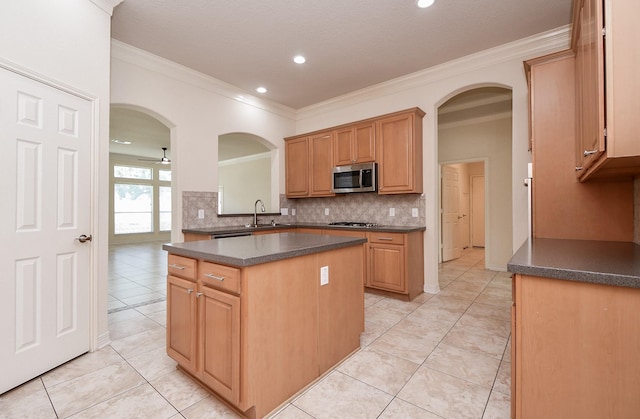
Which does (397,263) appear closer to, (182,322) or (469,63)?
(182,322)

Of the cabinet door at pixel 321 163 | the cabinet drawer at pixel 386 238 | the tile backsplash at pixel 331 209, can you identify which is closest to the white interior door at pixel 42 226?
the tile backsplash at pixel 331 209

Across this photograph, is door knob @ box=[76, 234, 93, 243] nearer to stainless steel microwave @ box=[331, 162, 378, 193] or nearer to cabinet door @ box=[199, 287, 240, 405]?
cabinet door @ box=[199, 287, 240, 405]

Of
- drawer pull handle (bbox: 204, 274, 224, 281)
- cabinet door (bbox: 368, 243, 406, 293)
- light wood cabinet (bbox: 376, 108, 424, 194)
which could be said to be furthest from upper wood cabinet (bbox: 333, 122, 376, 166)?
drawer pull handle (bbox: 204, 274, 224, 281)

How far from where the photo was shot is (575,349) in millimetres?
1051

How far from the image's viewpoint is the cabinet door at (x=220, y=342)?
1.48 metres

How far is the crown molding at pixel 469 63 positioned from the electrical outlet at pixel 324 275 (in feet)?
10.6

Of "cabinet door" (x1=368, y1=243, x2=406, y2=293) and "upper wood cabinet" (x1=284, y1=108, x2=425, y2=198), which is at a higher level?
"upper wood cabinet" (x1=284, y1=108, x2=425, y2=198)

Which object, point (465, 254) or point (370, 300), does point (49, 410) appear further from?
point (465, 254)

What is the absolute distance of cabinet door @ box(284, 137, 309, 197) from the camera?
4871mm

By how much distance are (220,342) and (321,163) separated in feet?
11.4

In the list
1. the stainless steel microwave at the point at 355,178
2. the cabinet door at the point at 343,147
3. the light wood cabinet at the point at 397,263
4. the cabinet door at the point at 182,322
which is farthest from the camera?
the cabinet door at the point at 343,147

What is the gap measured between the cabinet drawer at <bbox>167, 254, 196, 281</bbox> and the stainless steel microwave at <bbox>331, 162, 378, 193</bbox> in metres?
2.76

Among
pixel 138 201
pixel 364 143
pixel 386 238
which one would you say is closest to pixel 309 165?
pixel 364 143

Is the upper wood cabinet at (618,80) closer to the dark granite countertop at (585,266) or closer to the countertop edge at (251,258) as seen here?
the dark granite countertop at (585,266)
